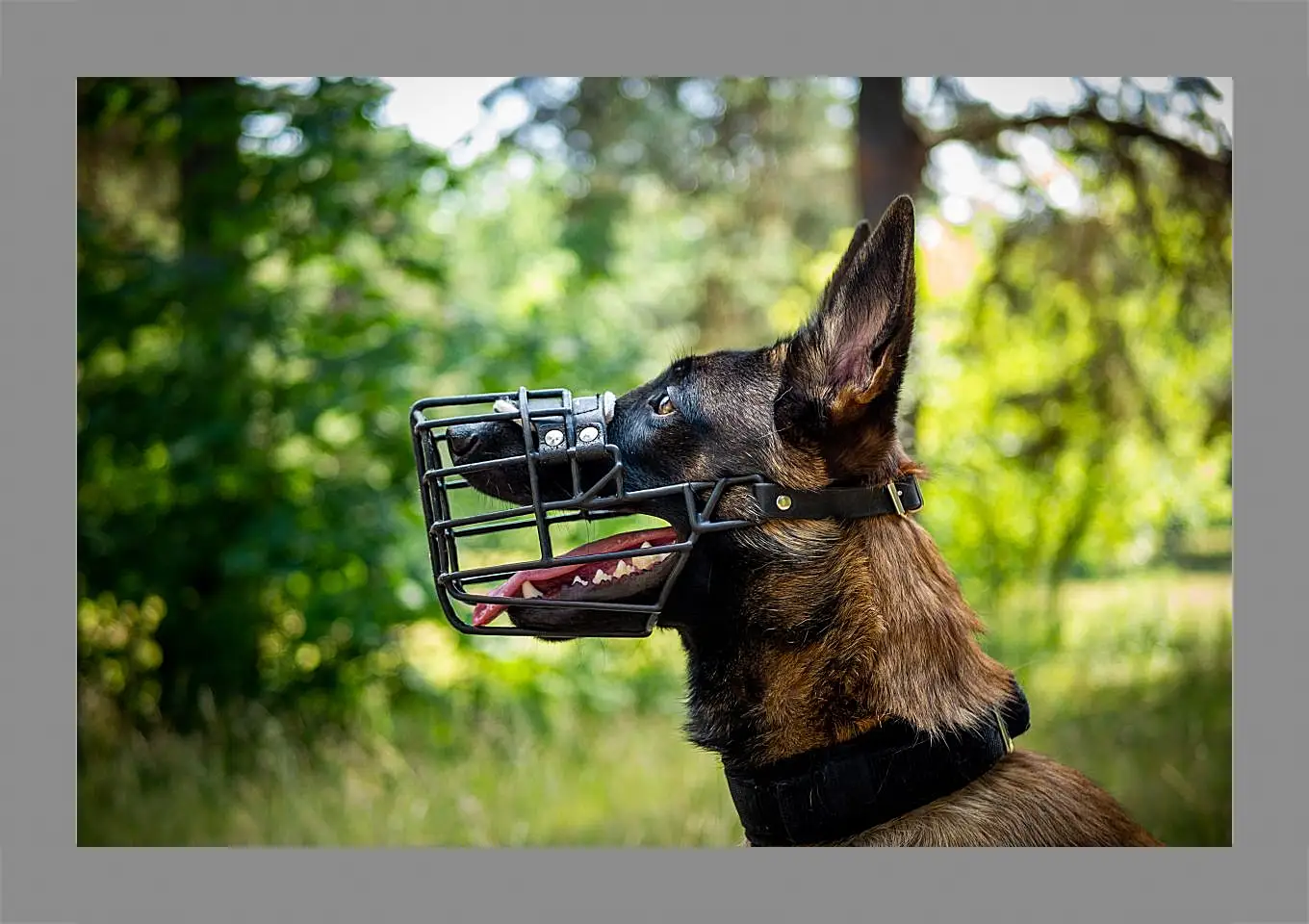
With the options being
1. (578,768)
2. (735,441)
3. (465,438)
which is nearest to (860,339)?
(735,441)

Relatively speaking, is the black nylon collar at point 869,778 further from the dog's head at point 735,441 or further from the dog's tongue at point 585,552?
the dog's tongue at point 585,552

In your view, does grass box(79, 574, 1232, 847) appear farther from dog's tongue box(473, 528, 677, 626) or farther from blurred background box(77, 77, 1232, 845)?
dog's tongue box(473, 528, 677, 626)

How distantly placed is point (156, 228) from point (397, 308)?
5.31 ft

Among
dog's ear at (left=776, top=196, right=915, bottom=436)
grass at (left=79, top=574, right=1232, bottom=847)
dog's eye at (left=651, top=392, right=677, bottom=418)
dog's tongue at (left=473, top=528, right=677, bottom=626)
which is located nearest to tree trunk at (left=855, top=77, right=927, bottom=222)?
grass at (left=79, top=574, right=1232, bottom=847)

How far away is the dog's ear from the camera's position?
182cm

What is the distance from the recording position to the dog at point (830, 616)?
1.90 m

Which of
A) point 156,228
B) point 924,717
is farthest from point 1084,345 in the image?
point 156,228

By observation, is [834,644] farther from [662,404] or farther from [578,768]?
[578,768]

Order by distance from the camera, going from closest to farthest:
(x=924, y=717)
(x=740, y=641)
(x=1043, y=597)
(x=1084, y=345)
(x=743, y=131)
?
Answer: (x=924, y=717) < (x=740, y=641) < (x=1084, y=345) < (x=1043, y=597) < (x=743, y=131)

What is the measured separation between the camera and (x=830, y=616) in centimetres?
193

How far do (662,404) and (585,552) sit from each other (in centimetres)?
32

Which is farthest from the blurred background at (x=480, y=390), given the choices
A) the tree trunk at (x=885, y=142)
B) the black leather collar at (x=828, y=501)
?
the black leather collar at (x=828, y=501)

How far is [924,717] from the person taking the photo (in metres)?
1.87

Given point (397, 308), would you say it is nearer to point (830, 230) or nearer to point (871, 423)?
point (871, 423)
